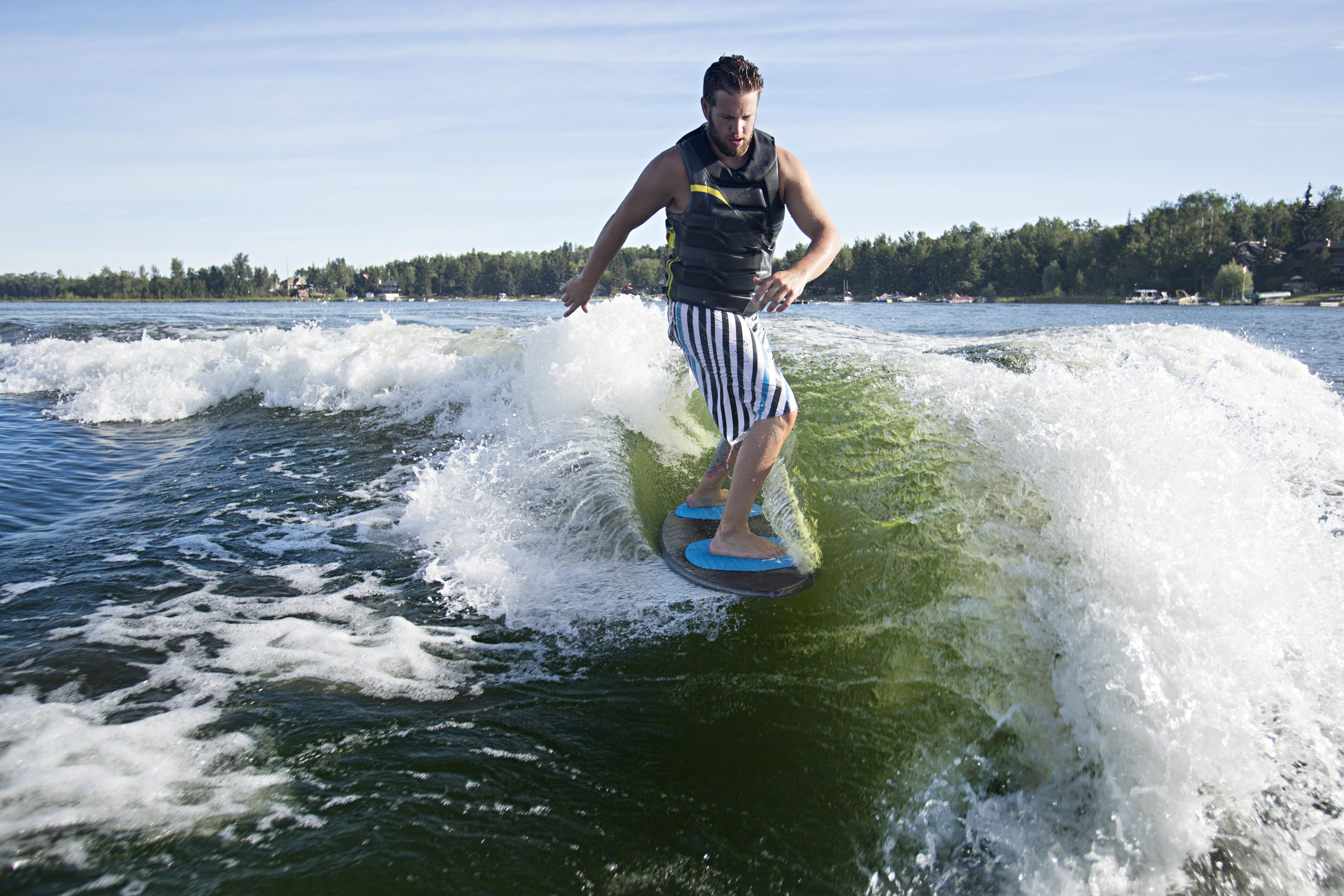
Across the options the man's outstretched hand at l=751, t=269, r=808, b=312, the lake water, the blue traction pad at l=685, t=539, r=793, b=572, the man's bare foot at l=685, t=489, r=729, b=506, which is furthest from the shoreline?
the man's outstretched hand at l=751, t=269, r=808, b=312

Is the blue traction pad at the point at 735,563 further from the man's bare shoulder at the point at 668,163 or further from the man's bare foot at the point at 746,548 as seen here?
the man's bare shoulder at the point at 668,163

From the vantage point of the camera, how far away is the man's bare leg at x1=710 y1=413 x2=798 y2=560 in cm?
373

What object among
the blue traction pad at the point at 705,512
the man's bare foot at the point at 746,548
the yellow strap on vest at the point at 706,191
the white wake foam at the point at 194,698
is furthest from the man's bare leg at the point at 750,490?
the white wake foam at the point at 194,698

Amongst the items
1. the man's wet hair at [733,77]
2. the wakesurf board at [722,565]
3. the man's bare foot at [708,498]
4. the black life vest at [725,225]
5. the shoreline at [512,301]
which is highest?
the shoreline at [512,301]

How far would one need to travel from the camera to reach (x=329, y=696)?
301cm

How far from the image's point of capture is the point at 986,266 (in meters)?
109

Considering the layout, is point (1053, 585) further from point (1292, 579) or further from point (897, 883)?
point (897, 883)

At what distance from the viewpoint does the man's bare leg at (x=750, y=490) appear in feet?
12.2

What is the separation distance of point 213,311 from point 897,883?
48.2 metres

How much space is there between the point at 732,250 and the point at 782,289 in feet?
1.83

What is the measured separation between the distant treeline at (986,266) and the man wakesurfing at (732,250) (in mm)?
70519

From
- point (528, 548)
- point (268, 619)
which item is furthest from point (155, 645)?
point (528, 548)

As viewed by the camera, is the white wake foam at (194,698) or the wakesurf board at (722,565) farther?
the wakesurf board at (722,565)

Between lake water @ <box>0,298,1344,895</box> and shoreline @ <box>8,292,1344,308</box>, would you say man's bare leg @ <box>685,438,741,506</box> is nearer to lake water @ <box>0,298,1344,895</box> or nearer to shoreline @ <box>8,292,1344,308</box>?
lake water @ <box>0,298,1344,895</box>
